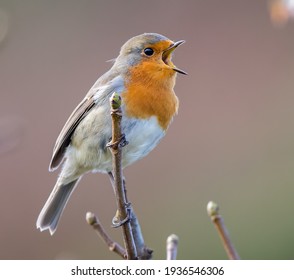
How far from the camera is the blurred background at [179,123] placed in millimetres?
3404

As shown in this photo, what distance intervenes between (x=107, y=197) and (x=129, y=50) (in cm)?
110

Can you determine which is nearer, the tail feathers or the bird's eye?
the bird's eye

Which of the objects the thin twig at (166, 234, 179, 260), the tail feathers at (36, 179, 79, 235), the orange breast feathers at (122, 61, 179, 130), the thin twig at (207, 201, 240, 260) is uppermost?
the orange breast feathers at (122, 61, 179, 130)

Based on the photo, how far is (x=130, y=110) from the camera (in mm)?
2500

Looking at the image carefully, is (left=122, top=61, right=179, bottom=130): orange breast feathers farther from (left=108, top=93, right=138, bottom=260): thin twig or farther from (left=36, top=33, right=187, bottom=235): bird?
(left=108, top=93, right=138, bottom=260): thin twig

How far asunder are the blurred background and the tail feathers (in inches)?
6.7

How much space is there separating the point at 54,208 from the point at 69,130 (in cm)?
44

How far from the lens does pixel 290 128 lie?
12.1 feet

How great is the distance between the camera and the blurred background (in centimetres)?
340

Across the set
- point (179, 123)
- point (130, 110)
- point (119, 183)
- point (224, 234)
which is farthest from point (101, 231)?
point (179, 123)

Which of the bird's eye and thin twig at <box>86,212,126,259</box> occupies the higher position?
the bird's eye

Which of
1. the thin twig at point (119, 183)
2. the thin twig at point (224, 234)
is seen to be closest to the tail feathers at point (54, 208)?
the thin twig at point (119, 183)

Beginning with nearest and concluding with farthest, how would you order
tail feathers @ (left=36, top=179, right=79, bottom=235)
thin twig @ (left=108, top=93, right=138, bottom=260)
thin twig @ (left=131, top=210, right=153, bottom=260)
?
thin twig @ (left=108, top=93, right=138, bottom=260) < thin twig @ (left=131, top=210, right=153, bottom=260) < tail feathers @ (left=36, top=179, right=79, bottom=235)

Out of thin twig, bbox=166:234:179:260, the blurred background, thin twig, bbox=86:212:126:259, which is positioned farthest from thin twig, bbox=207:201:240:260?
the blurred background
